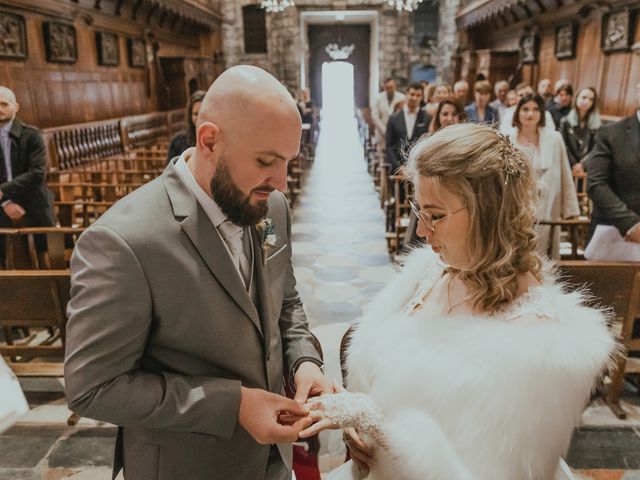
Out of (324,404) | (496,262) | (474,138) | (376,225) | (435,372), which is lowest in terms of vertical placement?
(376,225)

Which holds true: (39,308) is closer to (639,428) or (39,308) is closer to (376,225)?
(639,428)

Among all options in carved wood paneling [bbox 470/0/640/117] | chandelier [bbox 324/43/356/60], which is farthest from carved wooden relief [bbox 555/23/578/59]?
chandelier [bbox 324/43/356/60]

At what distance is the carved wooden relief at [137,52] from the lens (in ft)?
40.2

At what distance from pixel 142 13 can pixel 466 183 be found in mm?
13204

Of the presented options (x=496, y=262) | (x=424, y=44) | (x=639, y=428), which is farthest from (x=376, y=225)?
(x=424, y=44)

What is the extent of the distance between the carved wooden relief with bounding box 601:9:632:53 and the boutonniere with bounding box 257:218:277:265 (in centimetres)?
840

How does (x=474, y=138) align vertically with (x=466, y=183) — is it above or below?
above

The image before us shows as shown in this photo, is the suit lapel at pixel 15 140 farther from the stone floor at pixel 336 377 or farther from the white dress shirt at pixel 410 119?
the white dress shirt at pixel 410 119

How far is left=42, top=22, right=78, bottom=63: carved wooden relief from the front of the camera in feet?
29.1

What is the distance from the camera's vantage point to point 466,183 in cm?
138

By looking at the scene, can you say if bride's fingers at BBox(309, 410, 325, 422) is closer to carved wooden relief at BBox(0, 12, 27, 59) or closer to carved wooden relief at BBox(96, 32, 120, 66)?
carved wooden relief at BBox(0, 12, 27, 59)

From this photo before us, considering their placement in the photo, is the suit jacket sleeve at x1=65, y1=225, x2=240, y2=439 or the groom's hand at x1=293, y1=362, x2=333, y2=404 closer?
the suit jacket sleeve at x1=65, y1=225, x2=240, y2=439

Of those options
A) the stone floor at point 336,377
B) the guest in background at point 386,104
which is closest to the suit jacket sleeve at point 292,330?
the stone floor at point 336,377

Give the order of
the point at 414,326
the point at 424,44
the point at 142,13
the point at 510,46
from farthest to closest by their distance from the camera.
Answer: the point at 424,44 < the point at 510,46 < the point at 142,13 < the point at 414,326
